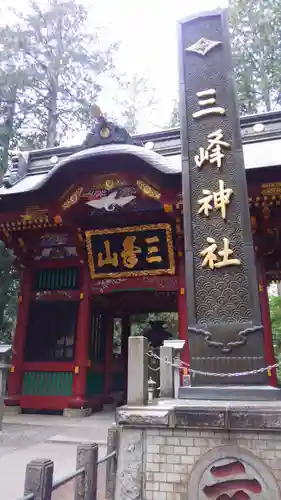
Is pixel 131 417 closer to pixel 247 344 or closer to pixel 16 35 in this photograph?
pixel 247 344

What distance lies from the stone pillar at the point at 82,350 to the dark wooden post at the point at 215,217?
214 inches

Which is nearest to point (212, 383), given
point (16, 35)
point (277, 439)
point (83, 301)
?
point (277, 439)

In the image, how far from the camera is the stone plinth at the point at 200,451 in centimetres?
360

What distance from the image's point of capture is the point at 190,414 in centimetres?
385

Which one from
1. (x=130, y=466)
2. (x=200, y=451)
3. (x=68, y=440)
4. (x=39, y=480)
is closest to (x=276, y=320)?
(x=68, y=440)

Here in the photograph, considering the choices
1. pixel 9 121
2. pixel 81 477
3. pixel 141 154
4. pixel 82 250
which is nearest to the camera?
pixel 81 477

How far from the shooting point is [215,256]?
15.8ft

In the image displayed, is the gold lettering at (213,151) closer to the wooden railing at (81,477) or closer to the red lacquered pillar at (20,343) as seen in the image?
the wooden railing at (81,477)

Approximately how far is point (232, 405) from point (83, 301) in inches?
255

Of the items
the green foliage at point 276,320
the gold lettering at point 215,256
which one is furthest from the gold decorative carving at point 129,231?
the green foliage at point 276,320

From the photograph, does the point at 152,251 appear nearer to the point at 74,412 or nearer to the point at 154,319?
the point at 74,412

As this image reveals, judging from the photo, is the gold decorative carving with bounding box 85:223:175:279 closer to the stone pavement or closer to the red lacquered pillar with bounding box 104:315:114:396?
the red lacquered pillar with bounding box 104:315:114:396

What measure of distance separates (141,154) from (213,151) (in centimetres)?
328

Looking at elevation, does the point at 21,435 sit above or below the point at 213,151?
below
